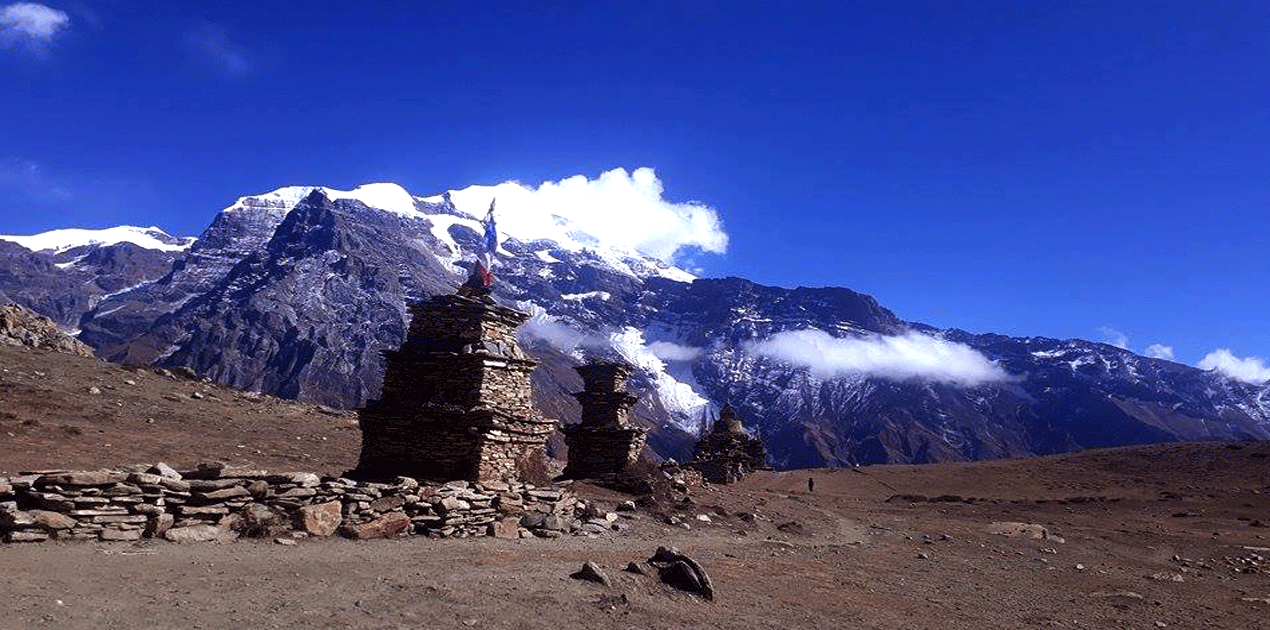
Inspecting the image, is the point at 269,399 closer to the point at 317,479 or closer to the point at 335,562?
the point at 317,479

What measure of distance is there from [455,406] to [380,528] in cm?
395

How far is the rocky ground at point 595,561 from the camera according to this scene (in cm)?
921

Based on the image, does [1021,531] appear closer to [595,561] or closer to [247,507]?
[595,561]

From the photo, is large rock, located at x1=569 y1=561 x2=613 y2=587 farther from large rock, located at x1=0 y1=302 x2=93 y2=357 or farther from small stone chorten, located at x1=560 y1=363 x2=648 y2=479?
large rock, located at x1=0 y1=302 x2=93 y2=357

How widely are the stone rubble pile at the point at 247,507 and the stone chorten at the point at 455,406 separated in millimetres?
1008

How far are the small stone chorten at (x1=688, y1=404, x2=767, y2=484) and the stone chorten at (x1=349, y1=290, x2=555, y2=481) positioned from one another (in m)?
42.2

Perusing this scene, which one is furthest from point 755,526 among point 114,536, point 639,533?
point 114,536

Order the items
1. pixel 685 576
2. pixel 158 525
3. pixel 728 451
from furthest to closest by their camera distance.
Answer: pixel 728 451
pixel 158 525
pixel 685 576

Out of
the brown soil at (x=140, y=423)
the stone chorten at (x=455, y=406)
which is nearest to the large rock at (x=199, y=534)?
the stone chorten at (x=455, y=406)

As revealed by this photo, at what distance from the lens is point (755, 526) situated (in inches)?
927

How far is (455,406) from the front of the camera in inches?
683

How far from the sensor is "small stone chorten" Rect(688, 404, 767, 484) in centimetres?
6097

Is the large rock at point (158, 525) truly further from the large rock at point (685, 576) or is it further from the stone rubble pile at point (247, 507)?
the large rock at point (685, 576)

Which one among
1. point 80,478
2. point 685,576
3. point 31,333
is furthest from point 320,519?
point 31,333
